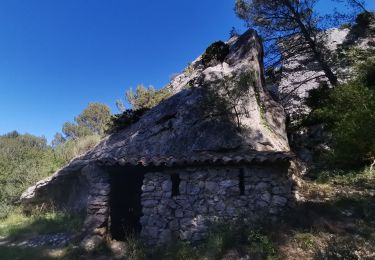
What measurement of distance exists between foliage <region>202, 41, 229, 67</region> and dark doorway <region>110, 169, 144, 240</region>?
32.0ft

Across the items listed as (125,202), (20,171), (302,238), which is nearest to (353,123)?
(302,238)

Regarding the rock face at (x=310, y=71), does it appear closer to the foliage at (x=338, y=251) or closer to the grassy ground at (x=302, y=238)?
the grassy ground at (x=302, y=238)

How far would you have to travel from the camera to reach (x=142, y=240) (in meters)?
10.4

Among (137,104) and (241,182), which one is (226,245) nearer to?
(241,182)

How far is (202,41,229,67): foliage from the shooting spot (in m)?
20.3

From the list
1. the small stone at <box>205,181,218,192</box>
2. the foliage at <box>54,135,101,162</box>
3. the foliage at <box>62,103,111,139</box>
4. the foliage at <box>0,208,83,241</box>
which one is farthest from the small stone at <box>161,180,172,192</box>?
the foliage at <box>62,103,111,139</box>

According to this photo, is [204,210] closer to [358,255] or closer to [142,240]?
[142,240]

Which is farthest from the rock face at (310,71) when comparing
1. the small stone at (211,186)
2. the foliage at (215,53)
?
the small stone at (211,186)

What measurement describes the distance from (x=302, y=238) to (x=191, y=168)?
12.9 ft

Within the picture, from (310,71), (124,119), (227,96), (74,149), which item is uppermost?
(310,71)

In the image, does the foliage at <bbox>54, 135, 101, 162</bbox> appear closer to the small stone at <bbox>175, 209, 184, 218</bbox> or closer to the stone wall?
the stone wall

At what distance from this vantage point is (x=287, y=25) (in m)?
19.2

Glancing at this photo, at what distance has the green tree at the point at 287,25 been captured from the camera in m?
18.6

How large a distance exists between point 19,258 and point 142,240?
12.6 feet
